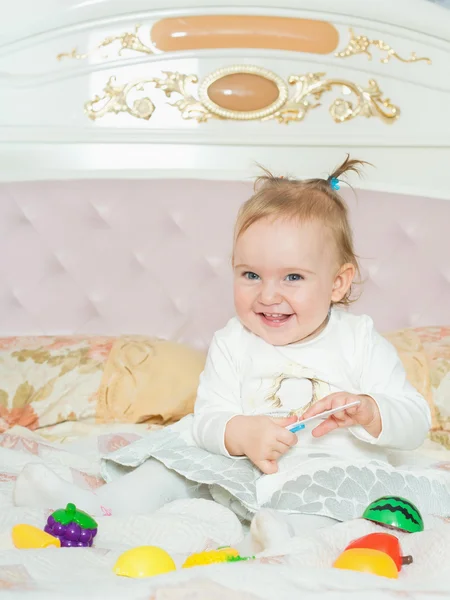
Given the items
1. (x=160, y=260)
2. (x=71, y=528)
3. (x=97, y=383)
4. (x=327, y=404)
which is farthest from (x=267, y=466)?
(x=160, y=260)

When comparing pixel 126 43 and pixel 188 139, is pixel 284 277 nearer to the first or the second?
pixel 188 139

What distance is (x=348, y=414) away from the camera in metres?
1.46

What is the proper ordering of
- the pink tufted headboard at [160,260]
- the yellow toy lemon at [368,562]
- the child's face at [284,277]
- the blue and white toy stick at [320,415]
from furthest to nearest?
the pink tufted headboard at [160,260] < the child's face at [284,277] < the blue and white toy stick at [320,415] < the yellow toy lemon at [368,562]

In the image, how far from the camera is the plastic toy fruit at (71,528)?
3.95 feet

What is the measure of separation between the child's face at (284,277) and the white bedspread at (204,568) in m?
0.37

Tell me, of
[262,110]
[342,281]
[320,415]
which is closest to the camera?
[320,415]

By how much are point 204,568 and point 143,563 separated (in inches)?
6.1

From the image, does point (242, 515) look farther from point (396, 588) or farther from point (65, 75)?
point (65, 75)

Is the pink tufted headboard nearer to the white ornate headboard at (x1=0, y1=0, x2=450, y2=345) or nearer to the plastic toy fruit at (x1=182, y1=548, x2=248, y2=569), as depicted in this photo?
the white ornate headboard at (x1=0, y1=0, x2=450, y2=345)

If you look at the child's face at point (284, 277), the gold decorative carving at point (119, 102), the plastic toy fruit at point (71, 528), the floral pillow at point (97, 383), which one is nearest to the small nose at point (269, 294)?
the child's face at point (284, 277)

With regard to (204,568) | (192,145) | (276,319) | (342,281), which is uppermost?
(192,145)

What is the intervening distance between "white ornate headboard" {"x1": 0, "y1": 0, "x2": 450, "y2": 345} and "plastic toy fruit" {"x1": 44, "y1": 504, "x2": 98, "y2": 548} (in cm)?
137

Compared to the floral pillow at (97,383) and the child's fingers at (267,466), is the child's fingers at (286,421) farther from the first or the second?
the floral pillow at (97,383)

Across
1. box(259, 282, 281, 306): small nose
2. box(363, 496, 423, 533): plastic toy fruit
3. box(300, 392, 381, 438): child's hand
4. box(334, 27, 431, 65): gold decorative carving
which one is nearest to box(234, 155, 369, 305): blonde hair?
box(259, 282, 281, 306): small nose
